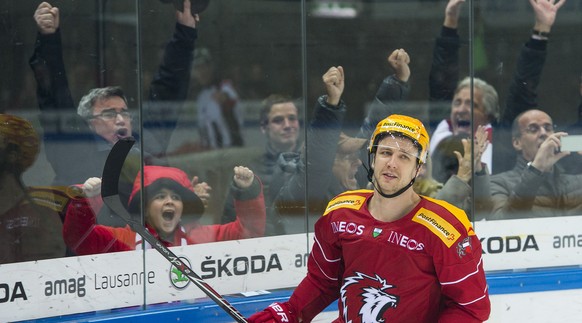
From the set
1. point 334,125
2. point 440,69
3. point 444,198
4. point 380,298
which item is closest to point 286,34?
point 334,125

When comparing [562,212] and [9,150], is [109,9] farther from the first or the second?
[562,212]

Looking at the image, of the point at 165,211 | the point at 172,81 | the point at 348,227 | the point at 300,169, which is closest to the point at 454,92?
the point at 300,169

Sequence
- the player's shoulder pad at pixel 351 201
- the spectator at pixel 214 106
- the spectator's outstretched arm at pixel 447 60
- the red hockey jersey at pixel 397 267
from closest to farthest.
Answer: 1. the red hockey jersey at pixel 397 267
2. the player's shoulder pad at pixel 351 201
3. the spectator at pixel 214 106
4. the spectator's outstretched arm at pixel 447 60

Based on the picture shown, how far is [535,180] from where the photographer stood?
554 cm

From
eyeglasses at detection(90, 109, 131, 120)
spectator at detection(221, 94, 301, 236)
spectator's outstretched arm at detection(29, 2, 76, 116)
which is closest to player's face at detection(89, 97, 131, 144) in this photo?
eyeglasses at detection(90, 109, 131, 120)

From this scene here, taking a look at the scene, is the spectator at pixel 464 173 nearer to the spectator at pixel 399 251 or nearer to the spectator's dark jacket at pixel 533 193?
the spectator's dark jacket at pixel 533 193

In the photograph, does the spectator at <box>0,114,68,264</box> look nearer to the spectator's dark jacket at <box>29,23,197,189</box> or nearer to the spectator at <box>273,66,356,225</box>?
the spectator's dark jacket at <box>29,23,197,189</box>

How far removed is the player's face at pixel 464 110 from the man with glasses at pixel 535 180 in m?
0.25

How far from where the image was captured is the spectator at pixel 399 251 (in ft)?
10.7

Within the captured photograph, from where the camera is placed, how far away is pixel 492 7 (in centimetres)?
532

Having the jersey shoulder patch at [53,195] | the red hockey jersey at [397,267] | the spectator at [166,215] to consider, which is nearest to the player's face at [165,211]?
the spectator at [166,215]

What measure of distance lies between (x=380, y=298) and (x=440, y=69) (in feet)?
6.82

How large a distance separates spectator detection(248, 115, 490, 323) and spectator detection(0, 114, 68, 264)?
1196 millimetres

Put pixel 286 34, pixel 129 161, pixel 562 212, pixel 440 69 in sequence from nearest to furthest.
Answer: pixel 129 161 < pixel 286 34 < pixel 440 69 < pixel 562 212
